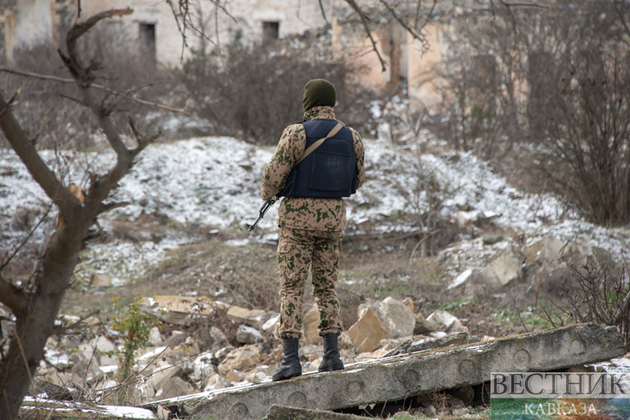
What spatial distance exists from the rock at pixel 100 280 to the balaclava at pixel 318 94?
19.7 ft

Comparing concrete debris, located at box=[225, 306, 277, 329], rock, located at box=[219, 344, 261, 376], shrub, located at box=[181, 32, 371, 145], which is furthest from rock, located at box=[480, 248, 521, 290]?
shrub, located at box=[181, 32, 371, 145]

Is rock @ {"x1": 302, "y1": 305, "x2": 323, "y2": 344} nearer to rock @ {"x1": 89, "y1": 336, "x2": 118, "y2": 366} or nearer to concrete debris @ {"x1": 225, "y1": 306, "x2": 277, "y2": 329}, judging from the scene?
concrete debris @ {"x1": 225, "y1": 306, "x2": 277, "y2": 329}

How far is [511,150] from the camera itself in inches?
474

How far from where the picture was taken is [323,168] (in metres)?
3.47

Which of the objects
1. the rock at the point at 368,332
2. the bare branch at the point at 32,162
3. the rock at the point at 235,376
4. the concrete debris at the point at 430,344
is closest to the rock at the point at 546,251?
the rock at the point at 368,332

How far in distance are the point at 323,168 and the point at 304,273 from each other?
2.24 ft

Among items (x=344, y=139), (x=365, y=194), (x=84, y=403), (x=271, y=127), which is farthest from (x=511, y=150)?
(x=84, y=403)

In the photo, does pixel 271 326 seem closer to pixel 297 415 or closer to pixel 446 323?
pixel 446 323

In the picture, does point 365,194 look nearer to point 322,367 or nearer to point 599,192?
point 599,192

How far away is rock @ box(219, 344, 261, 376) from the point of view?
5.07 meters

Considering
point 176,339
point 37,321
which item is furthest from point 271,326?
point 37,321

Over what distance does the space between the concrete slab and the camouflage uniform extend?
339mm

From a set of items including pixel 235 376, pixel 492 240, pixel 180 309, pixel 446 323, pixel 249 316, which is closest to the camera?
pixel 235 376

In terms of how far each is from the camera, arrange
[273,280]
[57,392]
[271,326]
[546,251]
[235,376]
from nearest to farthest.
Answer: [57,392] → [235,376] → [271,326] → [546,251] → [273,280]
